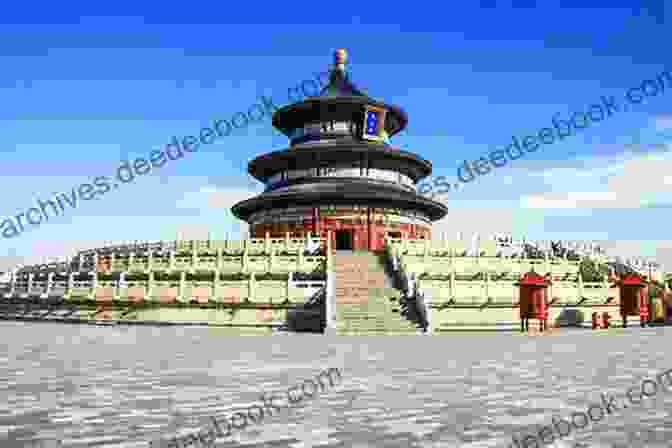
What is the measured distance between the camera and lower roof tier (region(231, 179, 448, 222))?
39.8m

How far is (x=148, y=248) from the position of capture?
32.9 metres

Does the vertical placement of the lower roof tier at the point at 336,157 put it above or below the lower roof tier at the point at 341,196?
above

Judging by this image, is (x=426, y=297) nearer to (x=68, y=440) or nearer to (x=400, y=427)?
(x=400, y=427)

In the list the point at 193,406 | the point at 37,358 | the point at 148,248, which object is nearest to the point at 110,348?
the point at 37,358

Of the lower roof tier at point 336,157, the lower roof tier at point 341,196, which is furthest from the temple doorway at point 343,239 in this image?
the lower roof tier at point 336,157

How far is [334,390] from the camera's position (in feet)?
29.7

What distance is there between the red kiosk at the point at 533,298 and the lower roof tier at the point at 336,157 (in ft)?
69.0

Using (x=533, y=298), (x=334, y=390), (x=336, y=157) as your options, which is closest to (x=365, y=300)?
(x=533, y=298)

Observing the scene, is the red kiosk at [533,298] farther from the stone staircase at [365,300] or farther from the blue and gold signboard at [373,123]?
the blue and gold signboard at [373,123]

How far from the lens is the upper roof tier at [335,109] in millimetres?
44875

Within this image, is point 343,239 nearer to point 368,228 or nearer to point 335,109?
point 368,228

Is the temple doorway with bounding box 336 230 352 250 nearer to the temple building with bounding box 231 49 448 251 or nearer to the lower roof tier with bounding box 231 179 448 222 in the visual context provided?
the temple building with bounding box 231 49 448 251

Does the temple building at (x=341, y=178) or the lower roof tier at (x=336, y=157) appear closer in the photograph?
the temple building at (x=341, y=178)

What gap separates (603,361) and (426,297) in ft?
32.3
